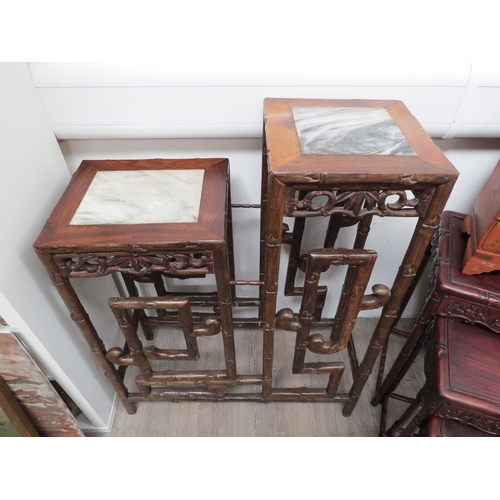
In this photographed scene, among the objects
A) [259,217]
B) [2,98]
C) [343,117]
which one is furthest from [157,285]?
[343,117]

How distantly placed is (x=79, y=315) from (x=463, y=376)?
0.88m

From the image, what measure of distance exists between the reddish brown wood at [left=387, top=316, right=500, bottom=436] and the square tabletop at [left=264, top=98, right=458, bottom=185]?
434mm

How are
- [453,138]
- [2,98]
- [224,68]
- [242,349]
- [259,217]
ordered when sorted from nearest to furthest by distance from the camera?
[2,98]
[224,68]
[453,138]
[259,217]
[242,349]

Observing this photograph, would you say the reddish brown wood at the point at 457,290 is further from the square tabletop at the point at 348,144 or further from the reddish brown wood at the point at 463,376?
the square tabletop at the point at 348,144

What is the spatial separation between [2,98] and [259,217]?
71 cm

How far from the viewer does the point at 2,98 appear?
0.72m

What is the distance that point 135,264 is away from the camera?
722 mm

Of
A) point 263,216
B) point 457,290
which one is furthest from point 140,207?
point 457,290

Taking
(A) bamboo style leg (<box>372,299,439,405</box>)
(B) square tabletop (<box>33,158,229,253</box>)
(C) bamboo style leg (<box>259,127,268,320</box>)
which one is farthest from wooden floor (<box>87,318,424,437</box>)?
(B) square tabletop (<box>33,158,229,253</box>)

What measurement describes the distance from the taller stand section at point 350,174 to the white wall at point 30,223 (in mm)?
520

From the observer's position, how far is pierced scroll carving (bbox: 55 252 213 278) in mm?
714

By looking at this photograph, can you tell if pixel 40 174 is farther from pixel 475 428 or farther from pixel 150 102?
pixel 475 428

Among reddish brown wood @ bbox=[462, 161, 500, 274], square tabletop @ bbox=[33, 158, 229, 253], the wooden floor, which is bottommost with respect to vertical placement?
the wooden floor

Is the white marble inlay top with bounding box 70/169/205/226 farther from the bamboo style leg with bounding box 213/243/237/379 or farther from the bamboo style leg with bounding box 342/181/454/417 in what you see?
the bamboo style leg with bounding box 342/181/454/417
